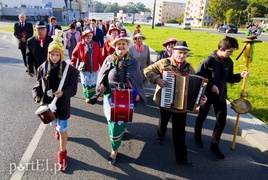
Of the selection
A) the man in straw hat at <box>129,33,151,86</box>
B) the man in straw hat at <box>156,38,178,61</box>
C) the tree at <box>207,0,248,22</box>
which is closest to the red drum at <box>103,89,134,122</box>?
the man in straw hat at <box>156,38,178,61</box>

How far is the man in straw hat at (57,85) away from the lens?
312cm

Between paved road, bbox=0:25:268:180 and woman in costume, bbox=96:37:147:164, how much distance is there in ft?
1.22

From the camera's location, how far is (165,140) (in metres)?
4.40

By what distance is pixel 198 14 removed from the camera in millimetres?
100125

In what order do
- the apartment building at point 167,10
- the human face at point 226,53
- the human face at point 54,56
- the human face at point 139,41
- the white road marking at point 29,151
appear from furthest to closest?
the apartment building at point 167,10 < the human face at point 139,41 < the human face at point 226,53 < the white road marking at point 29,151 < the human face at point 54,56

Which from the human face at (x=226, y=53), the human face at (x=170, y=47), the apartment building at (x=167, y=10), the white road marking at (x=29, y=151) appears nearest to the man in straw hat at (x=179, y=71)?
the human face at (x=226, y=53)

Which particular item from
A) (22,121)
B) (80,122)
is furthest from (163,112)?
(22,121)

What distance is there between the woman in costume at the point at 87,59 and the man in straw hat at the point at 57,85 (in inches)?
85.9

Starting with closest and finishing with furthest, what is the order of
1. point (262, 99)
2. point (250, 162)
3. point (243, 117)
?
point (250, 162)
point (243, 117)
point (262, 99)

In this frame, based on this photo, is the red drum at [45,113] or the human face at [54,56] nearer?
the red drum at [45,113]

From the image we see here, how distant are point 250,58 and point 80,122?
3724mm

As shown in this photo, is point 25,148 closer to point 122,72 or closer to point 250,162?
point 122,72

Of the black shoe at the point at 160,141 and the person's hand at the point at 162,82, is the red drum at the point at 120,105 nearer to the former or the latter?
the person's hand at the point at 162,82

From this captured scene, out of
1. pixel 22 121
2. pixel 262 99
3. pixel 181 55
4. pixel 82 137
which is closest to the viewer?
pixel 181 55
